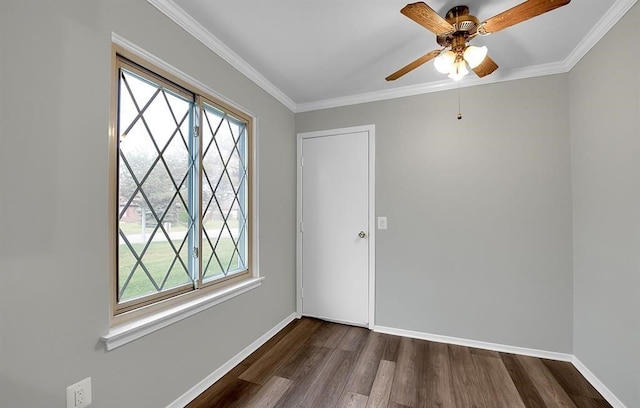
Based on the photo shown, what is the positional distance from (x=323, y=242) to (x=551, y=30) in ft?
8.14

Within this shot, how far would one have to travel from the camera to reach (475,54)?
1567 millimetres

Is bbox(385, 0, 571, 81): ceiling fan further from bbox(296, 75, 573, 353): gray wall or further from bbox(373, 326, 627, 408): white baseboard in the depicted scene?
bbox(373, 326, 627, 408): white baseboard

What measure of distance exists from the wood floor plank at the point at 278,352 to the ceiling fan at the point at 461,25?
2348 mm

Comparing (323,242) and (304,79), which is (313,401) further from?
(304,79)

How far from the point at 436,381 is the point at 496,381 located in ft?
1.39

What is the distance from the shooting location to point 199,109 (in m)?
1.91

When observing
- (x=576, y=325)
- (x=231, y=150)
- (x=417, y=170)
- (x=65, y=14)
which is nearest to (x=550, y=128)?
(x=417, y=170)

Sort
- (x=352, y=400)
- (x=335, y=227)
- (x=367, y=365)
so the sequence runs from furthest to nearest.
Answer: (x=335, y=227) → (x=367, y=365) → (x=352, y=400)

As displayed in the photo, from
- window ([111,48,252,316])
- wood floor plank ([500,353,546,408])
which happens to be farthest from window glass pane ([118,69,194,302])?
wood floor plank ([500,353,546,408])

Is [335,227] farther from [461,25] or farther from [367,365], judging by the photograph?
[461,25]

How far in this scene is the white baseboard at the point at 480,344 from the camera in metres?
2.27

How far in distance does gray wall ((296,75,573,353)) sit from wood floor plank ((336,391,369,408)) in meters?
1.03

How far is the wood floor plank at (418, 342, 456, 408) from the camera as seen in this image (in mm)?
1770

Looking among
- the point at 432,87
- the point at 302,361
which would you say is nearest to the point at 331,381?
the point at 302,361
